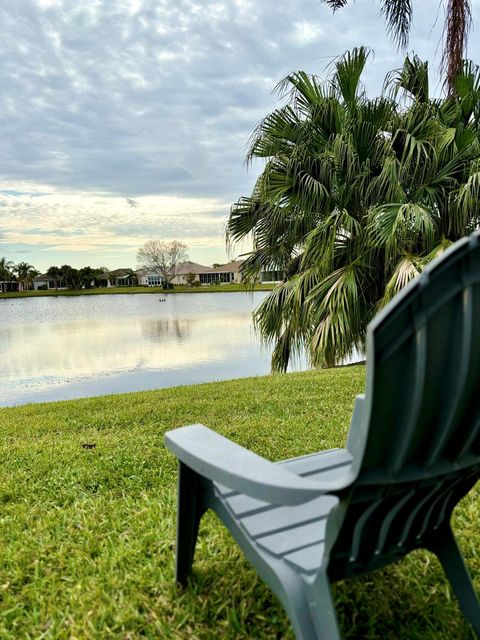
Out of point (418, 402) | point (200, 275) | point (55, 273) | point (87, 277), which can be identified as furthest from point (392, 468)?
point (200, 275)

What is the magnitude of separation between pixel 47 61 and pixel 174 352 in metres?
9.31

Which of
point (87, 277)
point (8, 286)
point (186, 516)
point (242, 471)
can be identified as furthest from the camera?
point (8, 286)

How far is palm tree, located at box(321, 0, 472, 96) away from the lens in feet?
25.0

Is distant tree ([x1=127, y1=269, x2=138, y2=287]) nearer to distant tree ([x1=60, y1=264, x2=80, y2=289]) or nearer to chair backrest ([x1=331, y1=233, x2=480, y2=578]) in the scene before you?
distant tree ([x1=60, y1=264, x2=80, y2=289])

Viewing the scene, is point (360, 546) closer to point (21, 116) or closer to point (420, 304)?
point (420, 304)

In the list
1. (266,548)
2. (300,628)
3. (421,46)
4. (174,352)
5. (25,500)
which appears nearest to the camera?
(300,628)

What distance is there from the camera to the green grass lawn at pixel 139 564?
1632mm

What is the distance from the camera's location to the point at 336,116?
822 cm

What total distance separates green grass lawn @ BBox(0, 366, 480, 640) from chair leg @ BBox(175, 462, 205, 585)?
84mm

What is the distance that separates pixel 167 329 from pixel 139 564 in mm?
15808

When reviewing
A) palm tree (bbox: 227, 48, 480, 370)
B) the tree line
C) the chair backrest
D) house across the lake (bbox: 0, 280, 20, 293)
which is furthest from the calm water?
house across the lake (bbox: 0, 280, 20, 293)

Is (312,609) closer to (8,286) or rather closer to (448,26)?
(448,26)

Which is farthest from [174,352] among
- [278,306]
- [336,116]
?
[336,116]

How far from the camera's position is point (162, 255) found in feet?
188
